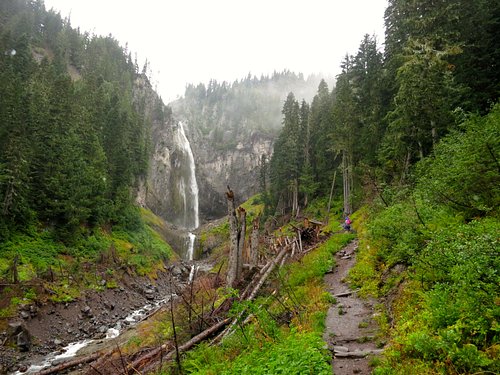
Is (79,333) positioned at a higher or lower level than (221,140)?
lower

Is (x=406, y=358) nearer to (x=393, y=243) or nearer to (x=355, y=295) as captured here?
(x=355, y=295)

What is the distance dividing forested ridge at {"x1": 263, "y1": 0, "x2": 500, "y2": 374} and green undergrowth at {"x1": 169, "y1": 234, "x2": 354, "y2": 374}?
134 centimetres

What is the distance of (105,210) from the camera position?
38625mm

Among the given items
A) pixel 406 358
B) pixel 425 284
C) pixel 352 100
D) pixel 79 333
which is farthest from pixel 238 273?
pixel 352 100

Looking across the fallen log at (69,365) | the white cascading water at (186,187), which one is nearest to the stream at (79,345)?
the fallen log at (69,365)

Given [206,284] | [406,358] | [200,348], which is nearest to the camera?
[406,358]

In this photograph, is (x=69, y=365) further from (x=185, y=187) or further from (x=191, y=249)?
(x=185, y=187)

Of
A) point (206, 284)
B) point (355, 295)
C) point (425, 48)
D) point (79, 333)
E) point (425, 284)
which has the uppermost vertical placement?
point (425, 48)

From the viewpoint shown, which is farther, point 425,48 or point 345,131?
point 345,131

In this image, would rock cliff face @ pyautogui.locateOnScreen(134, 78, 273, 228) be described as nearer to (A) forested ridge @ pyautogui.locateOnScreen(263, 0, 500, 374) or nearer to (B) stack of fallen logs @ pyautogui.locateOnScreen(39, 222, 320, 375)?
(A) forested ridge @ pyautogui.locateOnScreen(263, 0, 500, 374)

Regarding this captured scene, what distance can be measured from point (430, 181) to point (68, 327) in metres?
21.8

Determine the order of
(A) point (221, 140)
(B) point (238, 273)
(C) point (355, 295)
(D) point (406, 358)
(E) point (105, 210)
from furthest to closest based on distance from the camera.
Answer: (A) point (221, 140)
(E) point (105, 210)
(B) point (238, 273)
(C) point (355, 295)
(D) point (406, 358)

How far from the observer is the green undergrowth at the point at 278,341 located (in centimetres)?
609

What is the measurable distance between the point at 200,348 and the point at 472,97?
19962 millimetres
